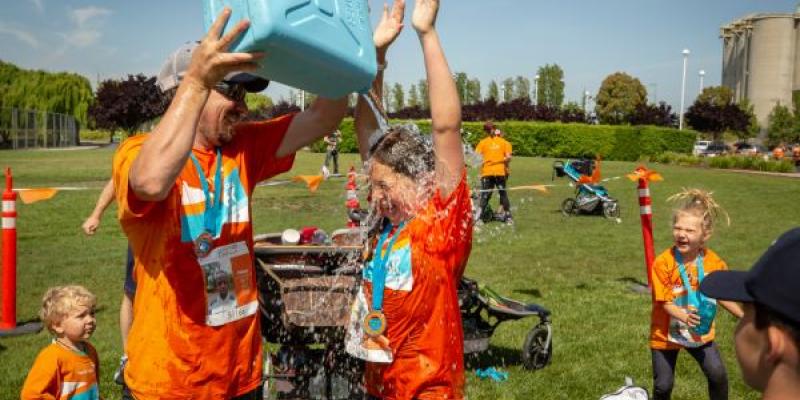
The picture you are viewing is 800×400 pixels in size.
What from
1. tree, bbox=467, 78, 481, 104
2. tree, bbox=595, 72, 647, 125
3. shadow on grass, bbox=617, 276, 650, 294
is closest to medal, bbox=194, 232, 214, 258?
shadow on grass, bbox=617, 276, 650, 294

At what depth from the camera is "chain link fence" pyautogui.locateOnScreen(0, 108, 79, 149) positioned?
2050 inches

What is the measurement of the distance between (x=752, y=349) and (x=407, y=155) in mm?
1349

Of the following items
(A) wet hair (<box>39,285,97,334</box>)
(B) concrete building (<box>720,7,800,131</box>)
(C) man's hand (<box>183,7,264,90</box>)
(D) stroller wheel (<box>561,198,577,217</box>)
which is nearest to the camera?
(C) man's hand (<box>183,7,264,90</box>)

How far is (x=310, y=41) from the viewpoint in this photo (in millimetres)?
2068

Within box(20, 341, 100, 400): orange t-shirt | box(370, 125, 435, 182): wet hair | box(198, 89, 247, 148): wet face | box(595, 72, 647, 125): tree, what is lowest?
box(20, 341, 100, 400): orange t-shirt

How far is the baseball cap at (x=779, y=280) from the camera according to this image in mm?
1410

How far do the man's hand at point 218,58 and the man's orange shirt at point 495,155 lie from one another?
521 inches

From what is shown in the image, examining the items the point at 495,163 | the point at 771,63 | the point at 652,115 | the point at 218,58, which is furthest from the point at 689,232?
the point at 771,63

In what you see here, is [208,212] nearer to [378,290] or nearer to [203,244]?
[203,244]

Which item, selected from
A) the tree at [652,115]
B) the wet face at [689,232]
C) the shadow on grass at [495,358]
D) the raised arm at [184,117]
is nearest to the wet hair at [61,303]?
the raised arm at [184,117]

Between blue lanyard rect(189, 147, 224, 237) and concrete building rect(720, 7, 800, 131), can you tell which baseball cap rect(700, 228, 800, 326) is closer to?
blue lanyard rect(189, 147, 224, 237)

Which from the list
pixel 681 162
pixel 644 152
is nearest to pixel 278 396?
pixel 681 162

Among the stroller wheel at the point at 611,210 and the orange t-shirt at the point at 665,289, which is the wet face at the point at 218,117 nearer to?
the orange t-shirt at the point at 665,289

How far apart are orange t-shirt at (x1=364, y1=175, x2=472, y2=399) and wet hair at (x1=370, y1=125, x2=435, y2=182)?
0.12 m
